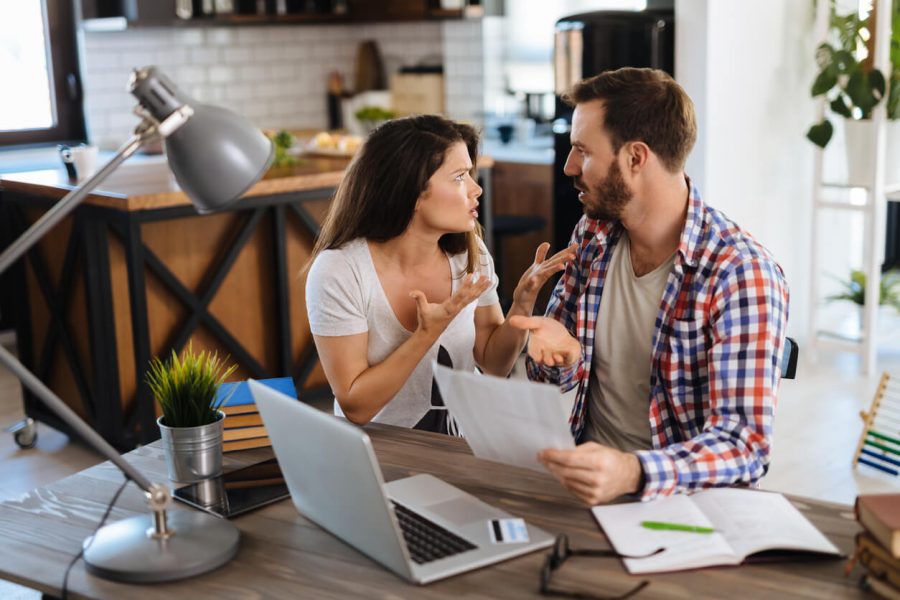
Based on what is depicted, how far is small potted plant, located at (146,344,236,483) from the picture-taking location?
188cm

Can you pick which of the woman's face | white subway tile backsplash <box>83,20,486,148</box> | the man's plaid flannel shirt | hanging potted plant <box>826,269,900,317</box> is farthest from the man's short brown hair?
white subway tile backsplash <box>83,20,486,148</box>

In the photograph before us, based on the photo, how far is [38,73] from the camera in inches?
230

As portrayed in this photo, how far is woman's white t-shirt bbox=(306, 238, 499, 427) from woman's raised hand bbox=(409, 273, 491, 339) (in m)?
0.13

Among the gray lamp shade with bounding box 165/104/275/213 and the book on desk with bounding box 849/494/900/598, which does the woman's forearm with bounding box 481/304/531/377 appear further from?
the book on desk with bounding box 849/494/900/598

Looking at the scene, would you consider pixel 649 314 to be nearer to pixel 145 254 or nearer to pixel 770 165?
pixel 145 254

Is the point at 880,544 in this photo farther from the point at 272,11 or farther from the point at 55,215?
the point at 272,11

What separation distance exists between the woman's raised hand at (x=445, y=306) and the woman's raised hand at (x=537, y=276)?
0.45 feet

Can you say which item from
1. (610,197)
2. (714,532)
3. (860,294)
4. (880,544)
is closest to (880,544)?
(880,544)

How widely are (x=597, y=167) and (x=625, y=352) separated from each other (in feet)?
1.26

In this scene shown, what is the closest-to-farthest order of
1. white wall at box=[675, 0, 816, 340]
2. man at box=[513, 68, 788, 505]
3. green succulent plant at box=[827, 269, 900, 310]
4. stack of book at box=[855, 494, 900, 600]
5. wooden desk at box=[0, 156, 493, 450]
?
stack of book at box=[855, 494, 900, 600]
man at box=[513, 68, 788, 505]
wooden desk at box=[0, 156, 493, 450]
white wall at box=[675, 0, 816, 340]
green succulent plant at box=[827, 269, 900, 310]

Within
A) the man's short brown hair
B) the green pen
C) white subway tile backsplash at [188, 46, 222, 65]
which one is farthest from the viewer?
white subway tile backsplash at [188, 46, 222, 65]

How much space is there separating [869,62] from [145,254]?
3143 millimetres

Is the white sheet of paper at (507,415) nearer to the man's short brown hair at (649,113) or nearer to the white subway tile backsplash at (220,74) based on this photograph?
the man's short brown hair at (649,113)

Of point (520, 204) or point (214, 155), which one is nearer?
point (214, 155)
